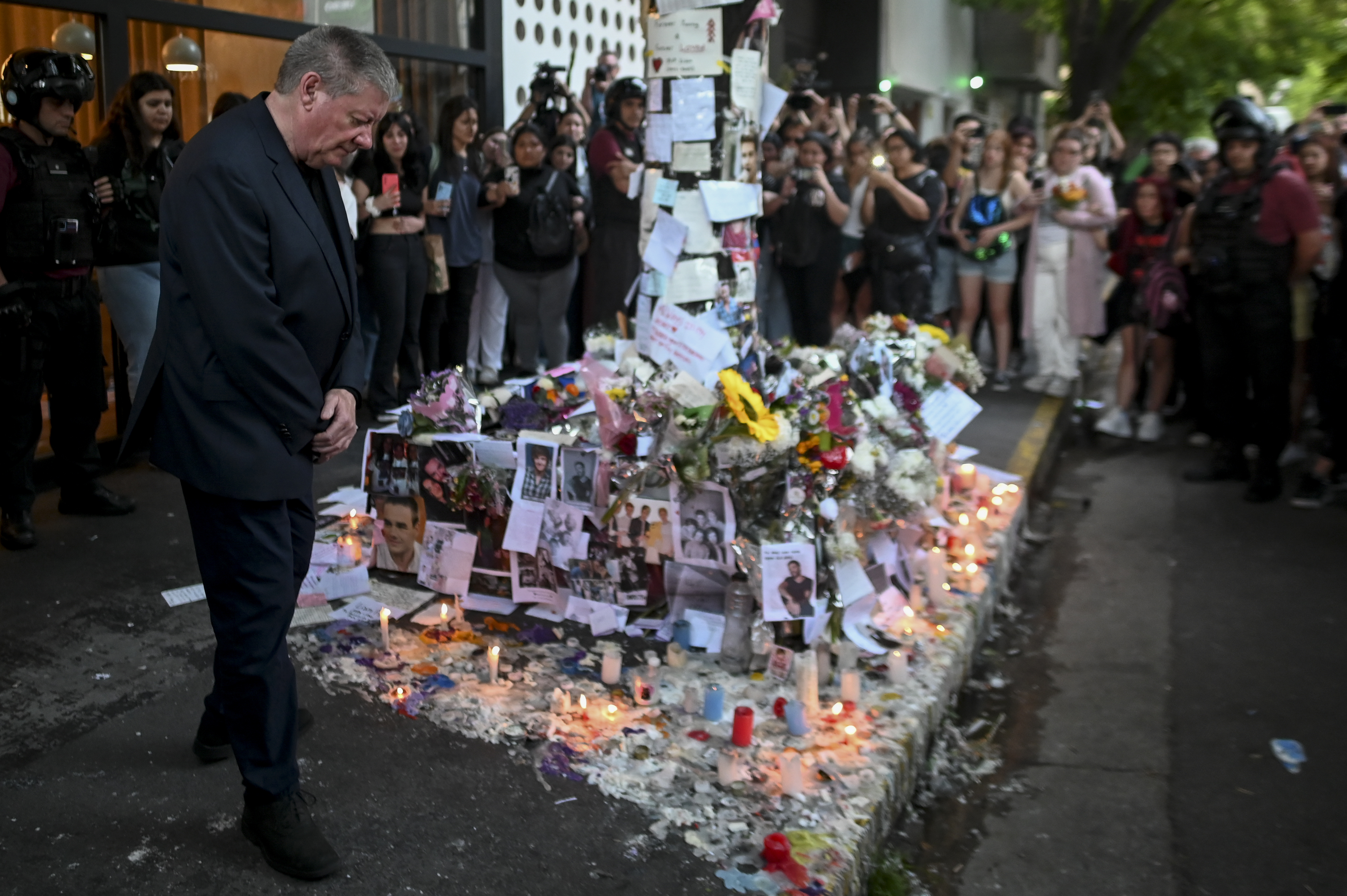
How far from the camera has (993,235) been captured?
32.1ft

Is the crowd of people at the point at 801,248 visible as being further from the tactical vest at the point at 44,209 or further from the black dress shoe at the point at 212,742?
the black dress shoe at the point at 212,742

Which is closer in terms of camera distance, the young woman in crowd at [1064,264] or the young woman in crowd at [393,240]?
the young woman in crowd at [393,240]

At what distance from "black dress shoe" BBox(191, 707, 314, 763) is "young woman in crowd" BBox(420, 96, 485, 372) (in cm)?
510

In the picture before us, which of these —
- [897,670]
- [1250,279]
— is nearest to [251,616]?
[897,670]

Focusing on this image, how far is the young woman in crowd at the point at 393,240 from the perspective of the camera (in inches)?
299

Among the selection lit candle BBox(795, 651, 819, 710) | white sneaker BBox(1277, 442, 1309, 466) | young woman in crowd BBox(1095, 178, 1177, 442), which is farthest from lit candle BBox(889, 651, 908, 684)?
young woman in crowd BBox(1095, 178, 1177, 442)

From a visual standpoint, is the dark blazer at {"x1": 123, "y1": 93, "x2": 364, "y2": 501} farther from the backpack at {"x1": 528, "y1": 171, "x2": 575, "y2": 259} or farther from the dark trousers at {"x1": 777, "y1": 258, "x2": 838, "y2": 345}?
the dark trousers at {"x1": 777, "y1": 258, "x2": 838, "y2": 345}

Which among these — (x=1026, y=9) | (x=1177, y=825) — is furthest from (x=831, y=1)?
(x=1177, y=825)

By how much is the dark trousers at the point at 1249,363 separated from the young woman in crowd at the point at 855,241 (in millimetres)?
2855

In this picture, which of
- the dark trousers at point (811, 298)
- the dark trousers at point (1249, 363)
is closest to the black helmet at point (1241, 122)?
the dark trousers at point (1249, 363)

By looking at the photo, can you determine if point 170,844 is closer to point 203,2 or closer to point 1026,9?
point 203,2

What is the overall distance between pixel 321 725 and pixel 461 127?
554 cm

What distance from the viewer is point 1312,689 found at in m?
4.88

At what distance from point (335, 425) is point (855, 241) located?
7.40m
